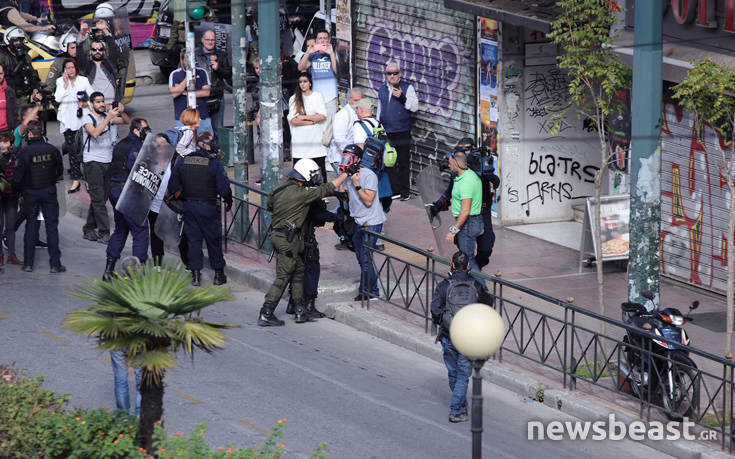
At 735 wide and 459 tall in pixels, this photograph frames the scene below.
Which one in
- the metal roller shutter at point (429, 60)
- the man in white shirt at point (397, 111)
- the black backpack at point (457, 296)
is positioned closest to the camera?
the black backpack at point (457, 296)

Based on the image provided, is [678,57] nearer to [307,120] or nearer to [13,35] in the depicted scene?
[307,120]

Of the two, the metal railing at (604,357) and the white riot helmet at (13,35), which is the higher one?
the white riot helmet at (13,35)

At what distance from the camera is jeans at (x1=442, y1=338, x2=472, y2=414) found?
10281mm

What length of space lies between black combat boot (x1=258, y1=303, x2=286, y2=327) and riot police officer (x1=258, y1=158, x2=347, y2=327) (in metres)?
0.01

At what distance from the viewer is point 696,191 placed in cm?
1388

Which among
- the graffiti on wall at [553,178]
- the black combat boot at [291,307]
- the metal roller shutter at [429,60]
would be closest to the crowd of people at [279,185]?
the black combat boot at [291,307]

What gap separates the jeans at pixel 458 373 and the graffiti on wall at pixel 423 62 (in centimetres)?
789

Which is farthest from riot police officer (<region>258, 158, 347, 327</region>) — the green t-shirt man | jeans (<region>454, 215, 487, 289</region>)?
jeans (<region>454, 215, 487, 289</region>)

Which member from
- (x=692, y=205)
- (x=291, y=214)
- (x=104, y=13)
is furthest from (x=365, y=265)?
(x=104, y=13)

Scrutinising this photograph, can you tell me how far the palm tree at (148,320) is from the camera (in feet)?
24.3

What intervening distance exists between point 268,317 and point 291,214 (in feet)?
3.80

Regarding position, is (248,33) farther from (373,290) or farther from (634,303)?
(634,303)

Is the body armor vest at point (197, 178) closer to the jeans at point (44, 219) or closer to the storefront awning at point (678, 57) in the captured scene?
the jeans at point (44, 219)

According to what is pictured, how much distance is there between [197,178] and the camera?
13.7 meters
